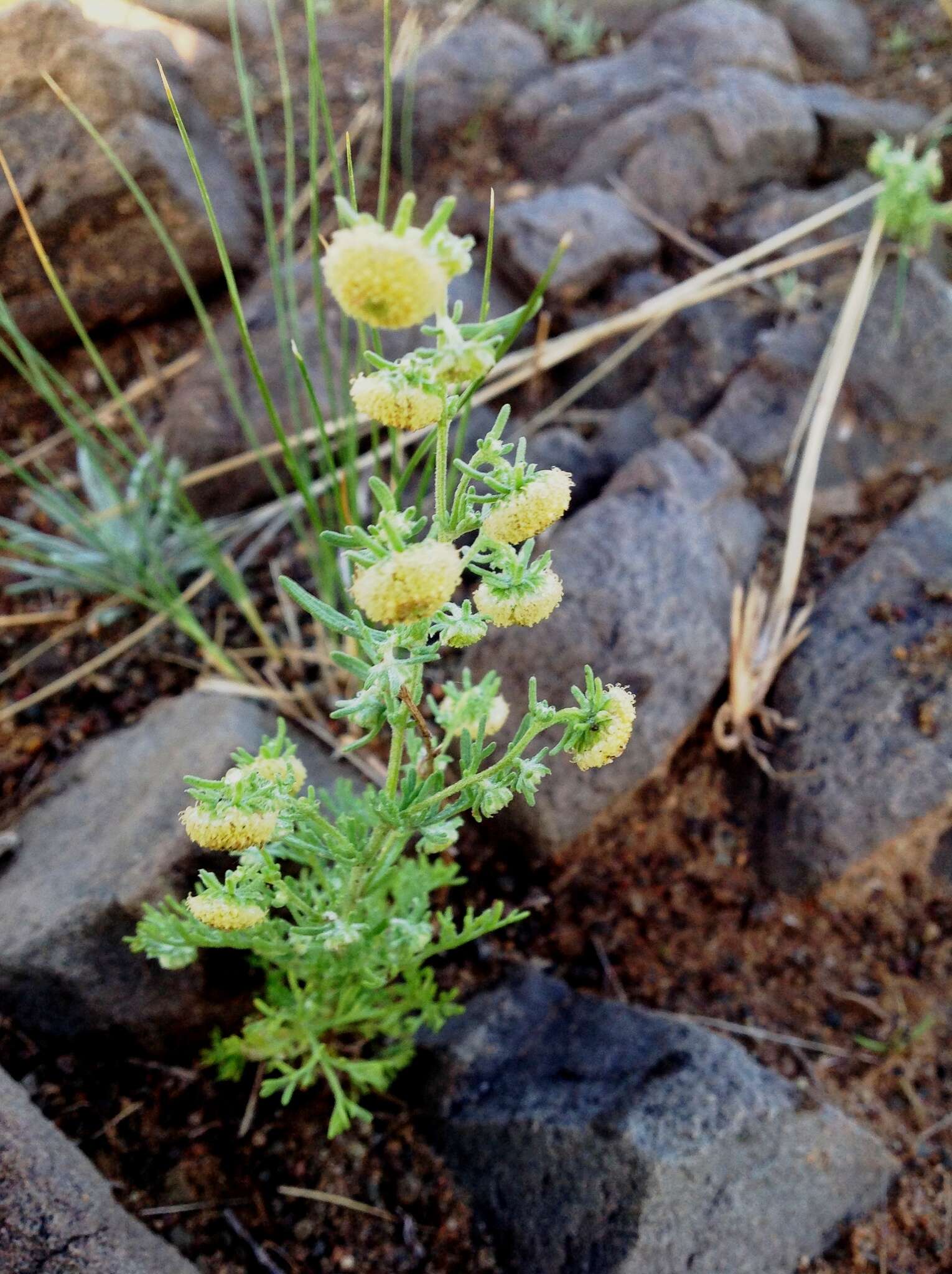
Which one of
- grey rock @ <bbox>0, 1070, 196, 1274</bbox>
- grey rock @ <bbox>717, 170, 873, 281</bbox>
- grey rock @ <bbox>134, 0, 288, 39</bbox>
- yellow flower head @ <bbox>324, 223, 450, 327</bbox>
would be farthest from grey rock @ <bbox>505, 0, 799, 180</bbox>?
grey rock @ <bbox>0, 1070, 196, 1274</bbox>

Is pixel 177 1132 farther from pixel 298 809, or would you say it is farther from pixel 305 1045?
pixel 298 809

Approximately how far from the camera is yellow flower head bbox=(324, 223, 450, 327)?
1008mm

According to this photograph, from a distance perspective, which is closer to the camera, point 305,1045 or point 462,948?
point 305,1045

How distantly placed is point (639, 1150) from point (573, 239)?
9.15 feet

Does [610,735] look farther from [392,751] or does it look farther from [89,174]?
[89,174]

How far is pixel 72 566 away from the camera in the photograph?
2.84 meters

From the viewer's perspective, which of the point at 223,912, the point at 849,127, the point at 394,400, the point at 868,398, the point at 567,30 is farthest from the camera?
the point at 567,30

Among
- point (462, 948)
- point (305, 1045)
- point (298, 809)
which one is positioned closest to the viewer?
point (298, 809)

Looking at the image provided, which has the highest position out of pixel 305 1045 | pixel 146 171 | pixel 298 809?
Answer: pixel 146 171

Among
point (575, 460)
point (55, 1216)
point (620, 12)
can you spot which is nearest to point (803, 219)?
point (575, 460)

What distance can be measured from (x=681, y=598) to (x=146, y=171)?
226cm

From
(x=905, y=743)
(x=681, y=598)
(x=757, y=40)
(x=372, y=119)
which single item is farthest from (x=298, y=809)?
(x=757, y=40)

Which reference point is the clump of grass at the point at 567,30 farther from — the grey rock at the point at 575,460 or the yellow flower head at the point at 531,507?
the yellow flower head at the point at 531,507

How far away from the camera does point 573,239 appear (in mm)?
3510
